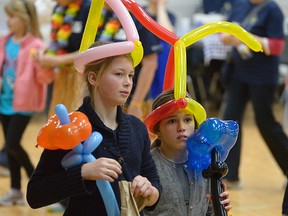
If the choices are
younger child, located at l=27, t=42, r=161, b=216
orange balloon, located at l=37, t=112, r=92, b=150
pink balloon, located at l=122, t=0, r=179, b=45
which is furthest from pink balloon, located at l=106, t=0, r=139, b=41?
orange balloon, located at l=37, t=112, r=92, b=150

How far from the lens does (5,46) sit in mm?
5074

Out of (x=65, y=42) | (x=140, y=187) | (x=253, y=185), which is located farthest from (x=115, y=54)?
(x=253, y=185)

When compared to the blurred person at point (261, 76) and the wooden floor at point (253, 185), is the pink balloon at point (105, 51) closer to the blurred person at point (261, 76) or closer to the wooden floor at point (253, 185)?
the wooden floor at point (253, 185)

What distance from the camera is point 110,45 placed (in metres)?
2.37

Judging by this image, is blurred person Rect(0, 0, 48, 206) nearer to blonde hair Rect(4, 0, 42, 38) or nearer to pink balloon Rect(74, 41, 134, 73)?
blonde hair Rect(4, 0, 42, 38)

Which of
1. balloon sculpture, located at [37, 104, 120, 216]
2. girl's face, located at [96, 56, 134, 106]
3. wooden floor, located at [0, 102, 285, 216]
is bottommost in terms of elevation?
wooden floor, located at [0, 102, 285, 216]

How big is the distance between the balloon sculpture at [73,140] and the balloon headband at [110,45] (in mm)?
250

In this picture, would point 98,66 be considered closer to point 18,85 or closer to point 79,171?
point 79,171

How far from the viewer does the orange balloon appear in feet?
7.15

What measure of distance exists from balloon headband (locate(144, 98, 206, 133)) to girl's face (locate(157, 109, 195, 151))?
3cm

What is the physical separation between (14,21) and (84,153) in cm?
297

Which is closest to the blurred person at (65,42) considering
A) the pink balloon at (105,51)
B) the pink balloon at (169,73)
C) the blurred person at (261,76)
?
the pink balloon at (169,73)

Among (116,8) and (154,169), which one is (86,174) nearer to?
(154,169)

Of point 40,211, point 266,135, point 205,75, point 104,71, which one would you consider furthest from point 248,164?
point 104,71
